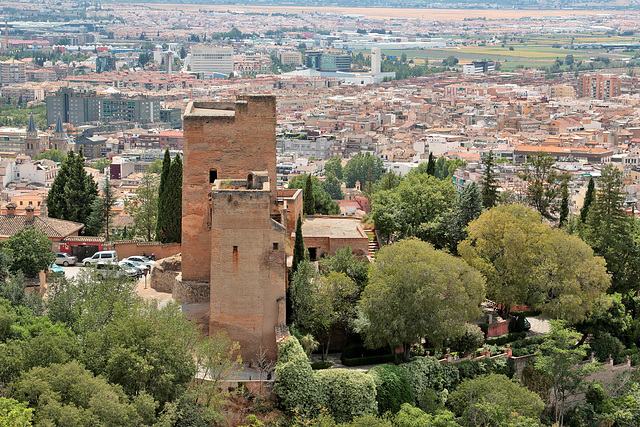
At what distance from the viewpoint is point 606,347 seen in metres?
31.9

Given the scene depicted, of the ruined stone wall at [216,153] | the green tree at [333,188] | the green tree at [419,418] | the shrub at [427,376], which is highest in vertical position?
the ruined stone wall at [216,153]

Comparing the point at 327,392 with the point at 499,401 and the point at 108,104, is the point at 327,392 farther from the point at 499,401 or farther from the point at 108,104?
the point at 108,104

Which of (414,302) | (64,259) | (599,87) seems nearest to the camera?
(414,302)

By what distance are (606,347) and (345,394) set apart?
933cm

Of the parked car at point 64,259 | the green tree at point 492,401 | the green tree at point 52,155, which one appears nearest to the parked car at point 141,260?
the parked car at point 64,259

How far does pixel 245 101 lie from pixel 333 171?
6752 centimetres

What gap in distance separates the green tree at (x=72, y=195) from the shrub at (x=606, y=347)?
59.4 feet

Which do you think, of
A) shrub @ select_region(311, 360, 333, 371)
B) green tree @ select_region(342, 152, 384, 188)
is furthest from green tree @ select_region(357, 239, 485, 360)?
green tree @ select_region(342, 152, 384, 188)

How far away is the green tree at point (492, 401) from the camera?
89.0ft

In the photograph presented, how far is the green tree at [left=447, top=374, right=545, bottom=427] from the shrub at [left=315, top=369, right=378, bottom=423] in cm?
245

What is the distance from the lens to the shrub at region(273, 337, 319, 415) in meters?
25.7

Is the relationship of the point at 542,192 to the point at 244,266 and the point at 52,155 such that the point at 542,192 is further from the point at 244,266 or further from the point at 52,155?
the point at 52,155

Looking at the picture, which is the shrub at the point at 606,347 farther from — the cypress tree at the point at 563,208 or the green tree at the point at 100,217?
the green tree at the point at 100,217

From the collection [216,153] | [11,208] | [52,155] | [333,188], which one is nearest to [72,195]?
[11,208]
